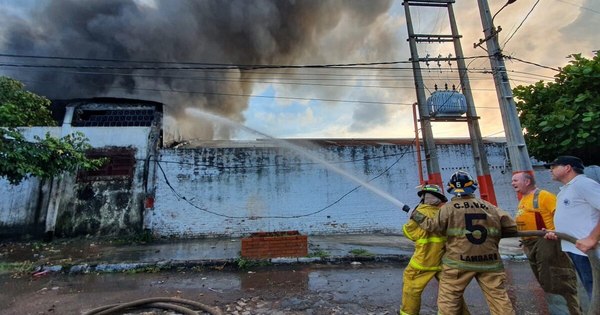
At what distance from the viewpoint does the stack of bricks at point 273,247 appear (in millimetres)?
6898

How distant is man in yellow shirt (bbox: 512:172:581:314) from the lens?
3.07m

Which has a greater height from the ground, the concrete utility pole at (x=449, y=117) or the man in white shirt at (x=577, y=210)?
the concrete utility pole at (x=449, y=117)

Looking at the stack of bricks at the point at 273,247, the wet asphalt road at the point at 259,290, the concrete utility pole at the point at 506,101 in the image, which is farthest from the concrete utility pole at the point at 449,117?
the stack of bricks at the point at 273,247

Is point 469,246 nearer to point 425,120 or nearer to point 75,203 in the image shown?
point 425,120

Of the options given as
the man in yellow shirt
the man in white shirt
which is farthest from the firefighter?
the man in yellow shirt

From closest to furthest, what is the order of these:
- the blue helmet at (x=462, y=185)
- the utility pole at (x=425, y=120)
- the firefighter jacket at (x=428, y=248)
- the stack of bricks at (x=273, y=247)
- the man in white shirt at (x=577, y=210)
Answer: the man in white shirt at (x=577, y=210) → the blue helmet at (x=462, y=185) → the firefighter jacket at (x=428, y=248) → the stack of bricks at (x=273, y=247) → the utility pole at (x=425, y=120)

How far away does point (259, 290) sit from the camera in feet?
16.0

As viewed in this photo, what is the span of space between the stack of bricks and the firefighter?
14.8 ft

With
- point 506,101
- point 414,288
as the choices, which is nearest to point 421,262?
point 414,288

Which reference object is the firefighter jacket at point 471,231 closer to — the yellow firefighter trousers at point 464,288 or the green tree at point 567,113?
the yellow firefighter trousers at point 464,288

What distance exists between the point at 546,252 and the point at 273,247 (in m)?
4.98

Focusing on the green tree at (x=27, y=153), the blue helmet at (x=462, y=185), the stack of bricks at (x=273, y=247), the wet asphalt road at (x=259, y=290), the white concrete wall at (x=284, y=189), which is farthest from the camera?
the white concrete wall at (x=284, y=189)

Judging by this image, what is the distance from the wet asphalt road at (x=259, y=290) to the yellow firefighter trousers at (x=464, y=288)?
4.11 ft

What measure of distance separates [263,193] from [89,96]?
7708 mm
